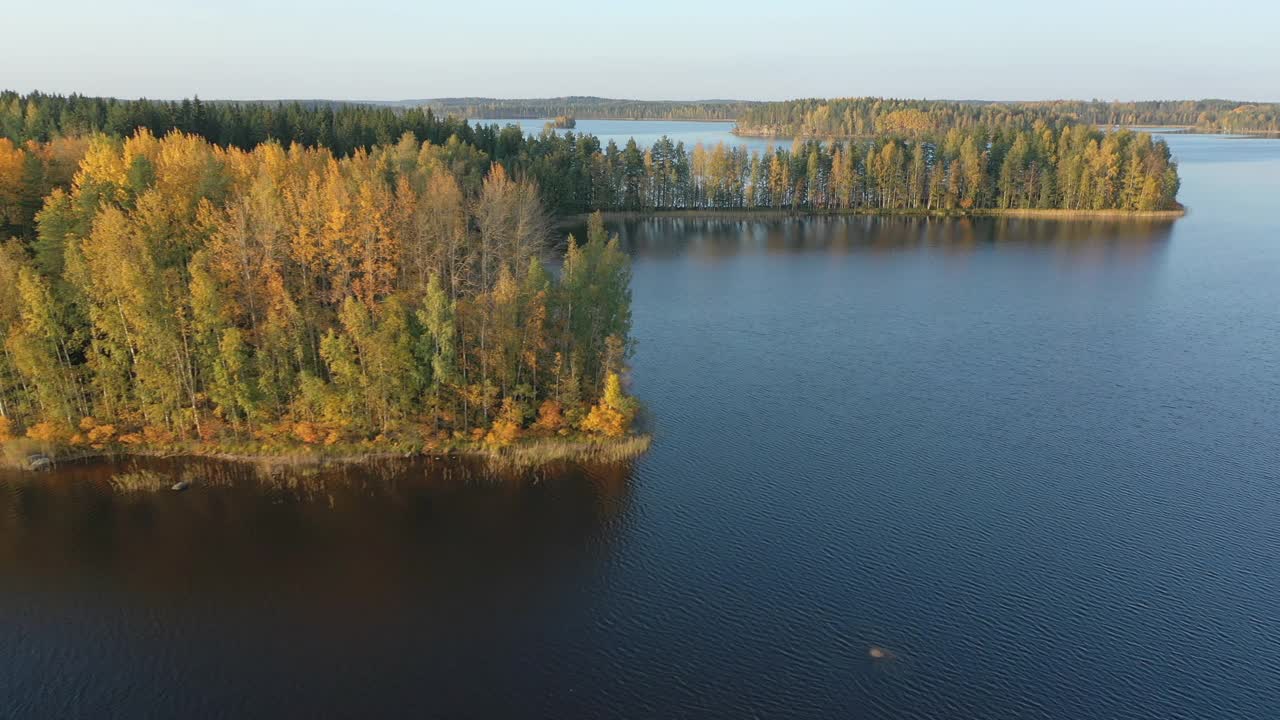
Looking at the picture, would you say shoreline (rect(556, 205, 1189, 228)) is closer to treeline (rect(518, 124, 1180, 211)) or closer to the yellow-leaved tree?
treeline (rect(518, 124, 1180, 211))

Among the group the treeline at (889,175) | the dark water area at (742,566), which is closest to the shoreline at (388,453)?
the dark water area at (742,566)

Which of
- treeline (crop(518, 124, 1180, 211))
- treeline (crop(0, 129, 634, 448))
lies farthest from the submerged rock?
treeline (crop(518, 124, 1180, 211))

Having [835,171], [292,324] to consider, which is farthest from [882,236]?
[292,324]

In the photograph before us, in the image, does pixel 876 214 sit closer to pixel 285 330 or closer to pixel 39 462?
pixel 285 330

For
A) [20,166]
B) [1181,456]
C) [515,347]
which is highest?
[20,166]

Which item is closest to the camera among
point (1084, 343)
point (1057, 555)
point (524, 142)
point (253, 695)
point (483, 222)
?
point (253, 695)

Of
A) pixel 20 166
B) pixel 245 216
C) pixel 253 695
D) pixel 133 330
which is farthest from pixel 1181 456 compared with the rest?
pixel 20 166

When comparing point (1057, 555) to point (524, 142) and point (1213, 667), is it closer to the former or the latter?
point (1213, 667)
